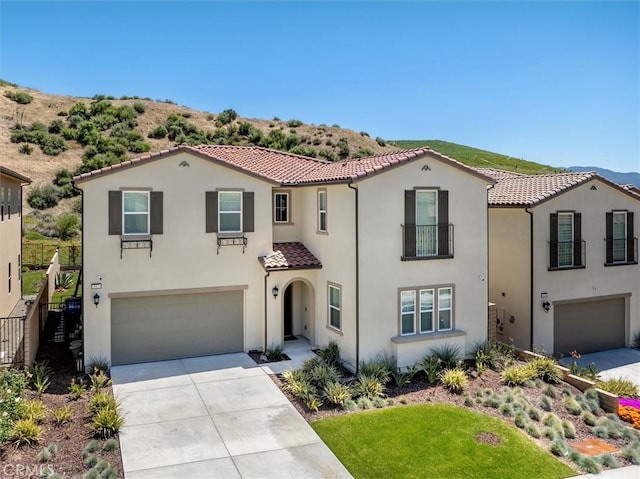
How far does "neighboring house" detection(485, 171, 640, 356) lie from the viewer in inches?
771

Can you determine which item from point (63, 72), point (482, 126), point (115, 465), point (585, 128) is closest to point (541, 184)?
point (585, 128)

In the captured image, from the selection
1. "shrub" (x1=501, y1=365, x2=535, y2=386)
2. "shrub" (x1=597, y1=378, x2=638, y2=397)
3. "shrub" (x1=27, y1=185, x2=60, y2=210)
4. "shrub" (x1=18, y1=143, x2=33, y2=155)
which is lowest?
"shrub" (x1=597, y1=378, x2=638, y2=397)

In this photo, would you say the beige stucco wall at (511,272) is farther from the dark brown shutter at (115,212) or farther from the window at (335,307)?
the dark brown shutter at (115,212)

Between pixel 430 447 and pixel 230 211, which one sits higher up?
pixel 230 211

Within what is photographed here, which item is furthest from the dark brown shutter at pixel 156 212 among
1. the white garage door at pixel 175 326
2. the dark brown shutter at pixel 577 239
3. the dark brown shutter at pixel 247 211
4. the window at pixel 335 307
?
the dark brown shutter at pixel 577 239

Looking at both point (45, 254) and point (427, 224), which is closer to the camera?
point (427, 224)

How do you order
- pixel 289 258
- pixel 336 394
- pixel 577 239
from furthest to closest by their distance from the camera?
1. pixel 577 239
2. pixel 289 258
3. pixel 336 394

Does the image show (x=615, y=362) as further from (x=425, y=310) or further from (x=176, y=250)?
(x=176, y=250)

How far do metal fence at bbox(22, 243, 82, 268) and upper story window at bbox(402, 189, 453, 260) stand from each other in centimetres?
1988

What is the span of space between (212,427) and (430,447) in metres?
5.22

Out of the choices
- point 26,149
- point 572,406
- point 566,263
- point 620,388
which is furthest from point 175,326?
point 26,149

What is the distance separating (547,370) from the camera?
16.4 m

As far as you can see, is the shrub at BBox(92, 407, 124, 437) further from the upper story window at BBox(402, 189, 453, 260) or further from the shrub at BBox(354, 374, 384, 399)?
the upper story window at BBox(402, 189, 453, 260)

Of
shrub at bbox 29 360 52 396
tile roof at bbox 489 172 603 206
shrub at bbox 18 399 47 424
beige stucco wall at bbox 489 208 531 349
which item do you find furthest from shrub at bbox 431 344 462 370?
shrub at bbox 29 360 52 396
